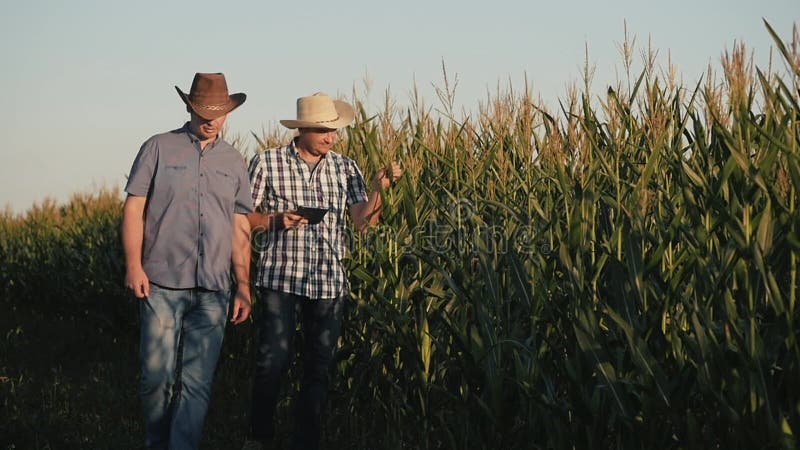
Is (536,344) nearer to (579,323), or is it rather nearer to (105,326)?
(579,323)

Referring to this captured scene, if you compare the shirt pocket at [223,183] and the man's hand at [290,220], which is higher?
the shirt pocket at [223,183]

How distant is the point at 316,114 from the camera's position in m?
6.05

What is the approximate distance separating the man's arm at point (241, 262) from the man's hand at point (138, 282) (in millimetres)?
592

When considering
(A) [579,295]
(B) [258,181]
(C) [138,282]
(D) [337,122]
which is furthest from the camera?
(D) [337,122]

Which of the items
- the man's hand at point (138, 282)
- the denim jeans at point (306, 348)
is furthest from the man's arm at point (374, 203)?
the man's hand at point (138, 282)

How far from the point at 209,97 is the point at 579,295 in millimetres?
2380

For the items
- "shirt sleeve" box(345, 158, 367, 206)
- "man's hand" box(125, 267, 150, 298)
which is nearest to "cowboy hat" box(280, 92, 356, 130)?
"shirt sleeve" box(345, 158, 367, 206)

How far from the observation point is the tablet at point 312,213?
18.7 ft

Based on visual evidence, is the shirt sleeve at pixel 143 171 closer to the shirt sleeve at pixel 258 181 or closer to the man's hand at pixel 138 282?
the man's hand at pixel 138 282

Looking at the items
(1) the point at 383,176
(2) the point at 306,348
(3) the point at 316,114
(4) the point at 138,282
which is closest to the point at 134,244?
(4) the point at 138,282

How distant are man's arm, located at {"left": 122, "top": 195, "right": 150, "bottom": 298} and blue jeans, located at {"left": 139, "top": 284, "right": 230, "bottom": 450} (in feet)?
0.32

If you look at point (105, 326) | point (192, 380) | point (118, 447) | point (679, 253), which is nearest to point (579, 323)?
point (679, 253)

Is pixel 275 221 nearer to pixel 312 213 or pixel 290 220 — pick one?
pixel 290 220

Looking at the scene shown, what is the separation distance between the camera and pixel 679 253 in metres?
4.11
